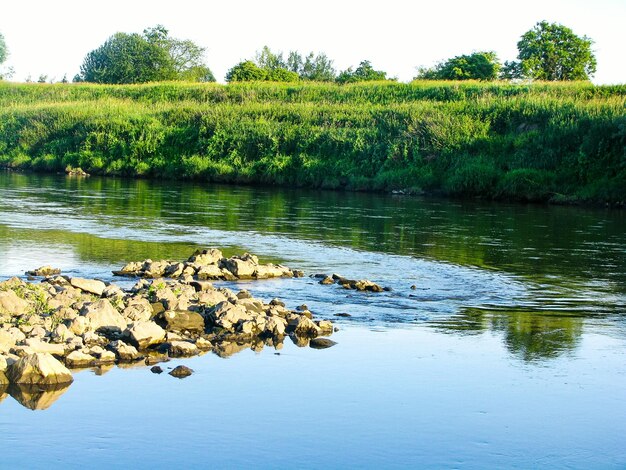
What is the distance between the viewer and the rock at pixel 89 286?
14.3m

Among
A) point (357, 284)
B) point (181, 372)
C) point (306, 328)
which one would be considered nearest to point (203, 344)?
point (181, 372)

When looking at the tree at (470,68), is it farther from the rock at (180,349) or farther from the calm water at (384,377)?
the rock at (180,349)

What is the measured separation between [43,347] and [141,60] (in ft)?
318

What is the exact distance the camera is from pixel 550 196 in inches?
1526

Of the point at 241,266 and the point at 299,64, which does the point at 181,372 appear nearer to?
the point at 241,266

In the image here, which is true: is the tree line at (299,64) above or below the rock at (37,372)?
above

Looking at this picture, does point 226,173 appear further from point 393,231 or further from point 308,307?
point 308,307

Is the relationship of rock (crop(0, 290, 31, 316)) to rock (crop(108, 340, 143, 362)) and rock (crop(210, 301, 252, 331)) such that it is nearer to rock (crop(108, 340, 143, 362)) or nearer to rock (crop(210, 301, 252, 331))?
rock (crop(108, 340, 143, 362))

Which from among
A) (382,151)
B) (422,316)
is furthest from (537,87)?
(422,316)

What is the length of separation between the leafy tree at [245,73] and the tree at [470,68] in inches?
599

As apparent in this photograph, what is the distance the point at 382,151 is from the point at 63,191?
15024 millimetres

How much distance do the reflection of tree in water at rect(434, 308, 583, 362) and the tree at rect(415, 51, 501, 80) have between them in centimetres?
6115

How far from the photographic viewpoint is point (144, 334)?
39.1 ft

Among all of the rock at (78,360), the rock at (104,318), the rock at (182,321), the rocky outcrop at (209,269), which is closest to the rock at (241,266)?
the rocky outcrop at (209,269)
